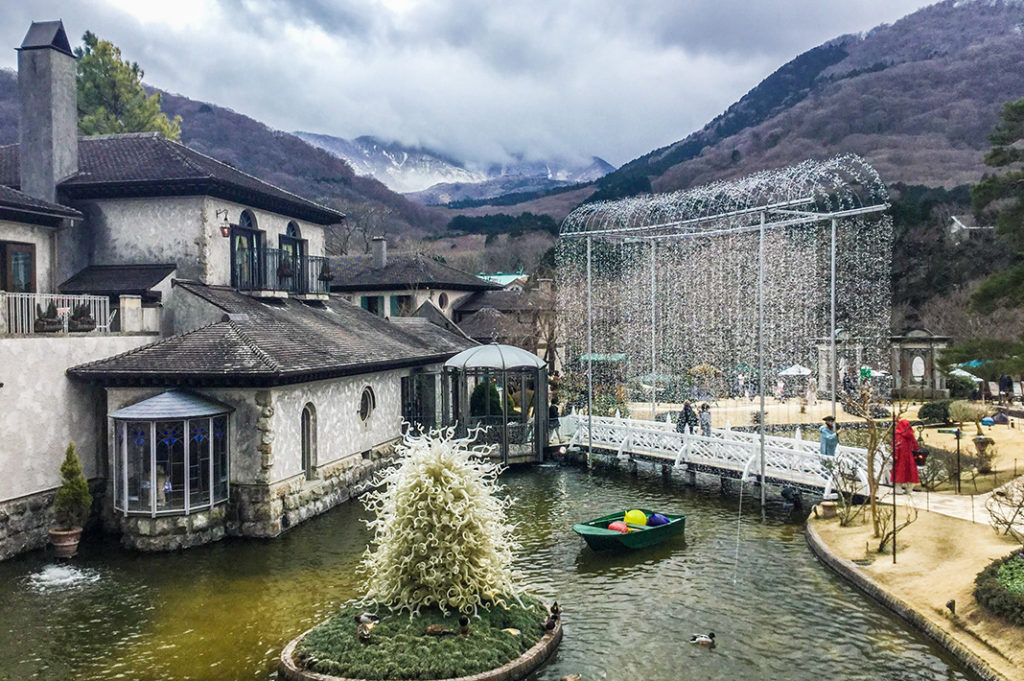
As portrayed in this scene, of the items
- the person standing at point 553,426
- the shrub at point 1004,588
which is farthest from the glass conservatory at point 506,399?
the shrub at point 1004,588

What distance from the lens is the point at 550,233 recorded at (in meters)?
94.3

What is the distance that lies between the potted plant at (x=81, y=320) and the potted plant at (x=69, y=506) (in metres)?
3.08

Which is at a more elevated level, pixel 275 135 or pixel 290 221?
pixel 275 135

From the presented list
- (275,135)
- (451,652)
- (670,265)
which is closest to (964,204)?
(670,265)

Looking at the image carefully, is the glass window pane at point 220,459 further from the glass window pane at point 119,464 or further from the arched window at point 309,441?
the arched window at point 309,441

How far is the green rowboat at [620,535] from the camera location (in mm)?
18078

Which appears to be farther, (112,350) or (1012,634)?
(112,350)

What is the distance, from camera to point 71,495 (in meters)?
18.3

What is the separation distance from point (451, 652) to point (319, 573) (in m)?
6.29

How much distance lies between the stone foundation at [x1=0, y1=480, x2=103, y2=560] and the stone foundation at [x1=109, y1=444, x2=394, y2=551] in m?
0.26

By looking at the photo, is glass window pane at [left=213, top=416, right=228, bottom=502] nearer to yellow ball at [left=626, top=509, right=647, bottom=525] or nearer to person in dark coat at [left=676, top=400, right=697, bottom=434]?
yellow ball at [left=626, top=509, right=647, bottom=525]

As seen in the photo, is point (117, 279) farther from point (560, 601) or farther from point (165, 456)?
point (560, 601)

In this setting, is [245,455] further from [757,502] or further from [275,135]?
[275,135]

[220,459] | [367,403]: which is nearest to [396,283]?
[367,403]
